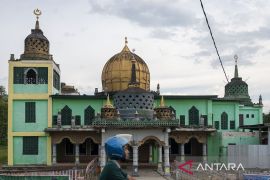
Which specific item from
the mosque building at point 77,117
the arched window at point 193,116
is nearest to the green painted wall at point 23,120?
the mosque building at point 77,117

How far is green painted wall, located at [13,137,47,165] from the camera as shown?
127 feet

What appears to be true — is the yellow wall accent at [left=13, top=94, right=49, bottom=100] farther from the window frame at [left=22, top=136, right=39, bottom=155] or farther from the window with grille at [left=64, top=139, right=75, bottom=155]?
the window with grille at [left=64, top=139, right=75, bottom=155]

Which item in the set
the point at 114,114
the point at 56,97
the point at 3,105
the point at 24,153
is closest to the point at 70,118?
the point at 56,97

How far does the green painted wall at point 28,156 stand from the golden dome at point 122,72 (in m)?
6.82

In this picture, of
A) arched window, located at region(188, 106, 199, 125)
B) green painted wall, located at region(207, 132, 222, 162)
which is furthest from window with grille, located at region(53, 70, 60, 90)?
green painted wall, located at region(207, 132, 222, 162)

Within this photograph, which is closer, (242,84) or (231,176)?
(231,176)

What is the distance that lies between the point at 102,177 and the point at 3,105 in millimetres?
56773

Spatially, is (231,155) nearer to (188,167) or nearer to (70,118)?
(188,167)

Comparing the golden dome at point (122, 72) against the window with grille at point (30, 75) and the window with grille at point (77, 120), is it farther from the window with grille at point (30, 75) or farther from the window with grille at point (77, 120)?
the window with grille at point (30, 75)

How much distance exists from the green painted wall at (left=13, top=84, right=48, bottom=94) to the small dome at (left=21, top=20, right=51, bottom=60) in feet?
7.02

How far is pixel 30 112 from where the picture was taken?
129 ft

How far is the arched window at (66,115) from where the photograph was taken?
131ft

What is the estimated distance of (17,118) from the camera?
3941 centimetres

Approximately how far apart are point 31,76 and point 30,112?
289 centimetres
